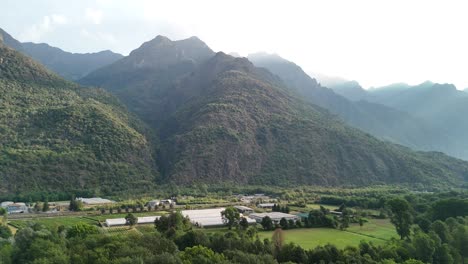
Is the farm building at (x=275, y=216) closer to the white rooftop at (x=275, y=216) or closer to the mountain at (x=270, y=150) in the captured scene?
the white rooftop at (x=275, y=216)

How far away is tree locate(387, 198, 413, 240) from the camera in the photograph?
5747cm

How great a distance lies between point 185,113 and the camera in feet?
536

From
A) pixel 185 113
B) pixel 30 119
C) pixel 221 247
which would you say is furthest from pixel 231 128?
pixel 221 247

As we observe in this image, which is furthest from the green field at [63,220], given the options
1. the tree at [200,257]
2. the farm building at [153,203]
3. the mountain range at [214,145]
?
the tree at [200,257]

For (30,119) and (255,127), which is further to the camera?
(255,127)

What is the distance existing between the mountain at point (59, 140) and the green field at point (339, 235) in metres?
56.1

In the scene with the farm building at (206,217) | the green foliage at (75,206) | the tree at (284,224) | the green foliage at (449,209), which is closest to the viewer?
the tree at (284,224)

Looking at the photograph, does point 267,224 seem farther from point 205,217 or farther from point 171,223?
point 171,223

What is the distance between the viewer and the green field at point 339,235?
54844 millimetres

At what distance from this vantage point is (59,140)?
108688 millimetres

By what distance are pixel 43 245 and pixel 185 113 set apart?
413ft

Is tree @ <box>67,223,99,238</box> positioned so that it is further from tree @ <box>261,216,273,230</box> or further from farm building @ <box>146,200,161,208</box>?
farm building @ <box>146,200,161,208</box>

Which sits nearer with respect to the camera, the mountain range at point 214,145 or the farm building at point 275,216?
the farm building at point 275,216

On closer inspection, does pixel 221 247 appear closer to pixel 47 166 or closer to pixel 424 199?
pixel 424 199
